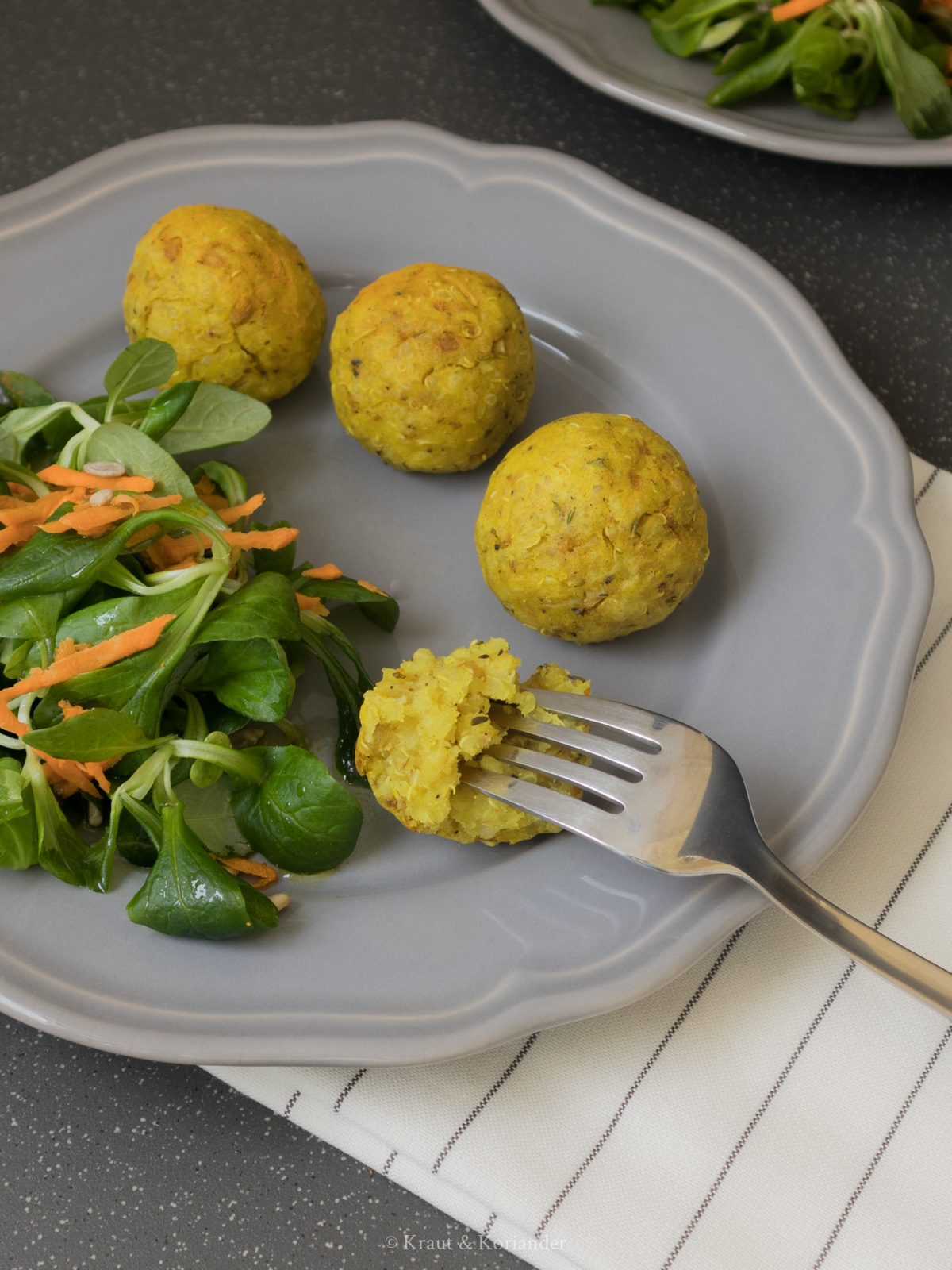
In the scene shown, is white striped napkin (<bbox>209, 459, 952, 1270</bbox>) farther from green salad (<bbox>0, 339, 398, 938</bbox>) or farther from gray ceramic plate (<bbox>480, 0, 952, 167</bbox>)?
gray ceramic plate (<bbox>480, 0, 952, 167</bbox>)

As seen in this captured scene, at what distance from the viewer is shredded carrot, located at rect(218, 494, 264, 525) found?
1.48 metres

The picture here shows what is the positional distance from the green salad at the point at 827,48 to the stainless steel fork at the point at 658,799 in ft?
4.23

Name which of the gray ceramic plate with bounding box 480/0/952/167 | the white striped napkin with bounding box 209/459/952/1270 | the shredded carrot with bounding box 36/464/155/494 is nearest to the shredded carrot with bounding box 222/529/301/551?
the shredded carrot with bounding box 36/464/155/494

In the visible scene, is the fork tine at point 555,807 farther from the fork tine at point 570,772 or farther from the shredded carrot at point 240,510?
the shredded carrot at point 240,510

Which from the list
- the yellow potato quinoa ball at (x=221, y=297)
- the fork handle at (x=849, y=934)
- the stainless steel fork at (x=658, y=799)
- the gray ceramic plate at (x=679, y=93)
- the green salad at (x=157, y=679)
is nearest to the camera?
the fork handle at (x=849, y=934)

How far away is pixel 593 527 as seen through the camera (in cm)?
136

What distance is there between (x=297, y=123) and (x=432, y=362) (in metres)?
1.14

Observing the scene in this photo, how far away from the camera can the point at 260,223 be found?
164 cm

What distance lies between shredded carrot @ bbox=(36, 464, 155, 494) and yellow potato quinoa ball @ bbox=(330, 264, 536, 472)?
1.09ft

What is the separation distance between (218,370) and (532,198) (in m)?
0.65

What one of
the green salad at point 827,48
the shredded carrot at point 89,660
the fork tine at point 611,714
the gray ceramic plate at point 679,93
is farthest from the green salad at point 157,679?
the green salad at point 827,48

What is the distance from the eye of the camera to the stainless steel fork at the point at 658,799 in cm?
119

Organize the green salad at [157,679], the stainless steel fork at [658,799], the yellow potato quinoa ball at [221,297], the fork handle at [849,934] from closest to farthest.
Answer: the fork handle at [849,934], the stainless steel fork at [658,799], the green salad at [157,679], the yellow potato quinoa ball at [221,297]

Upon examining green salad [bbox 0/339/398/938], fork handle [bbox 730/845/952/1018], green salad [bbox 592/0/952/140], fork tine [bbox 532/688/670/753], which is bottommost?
green salad [bbox 0/339/398/938]
